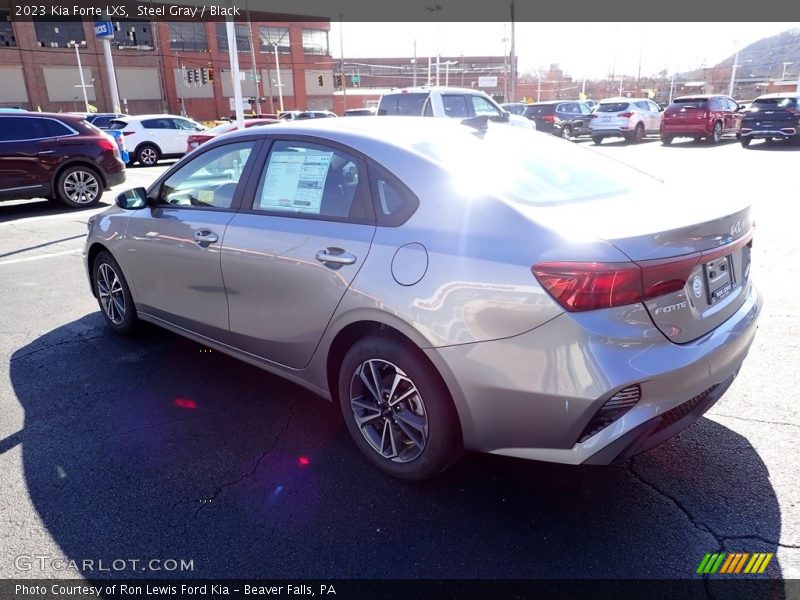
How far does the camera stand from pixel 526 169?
9.74 ft

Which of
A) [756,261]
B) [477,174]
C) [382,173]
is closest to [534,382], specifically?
[477,174]

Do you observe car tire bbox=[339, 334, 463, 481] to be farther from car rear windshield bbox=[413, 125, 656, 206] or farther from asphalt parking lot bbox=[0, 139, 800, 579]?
car rear windshield bbox=[413, 125, 656, 206]

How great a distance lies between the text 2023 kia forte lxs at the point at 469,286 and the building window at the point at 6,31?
58043 mm

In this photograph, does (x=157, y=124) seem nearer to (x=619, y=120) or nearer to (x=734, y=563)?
(x=619, y=120)

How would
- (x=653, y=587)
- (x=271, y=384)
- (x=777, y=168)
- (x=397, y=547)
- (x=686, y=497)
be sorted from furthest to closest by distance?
1. (x=777, y=168)
2. (x=271, y=384)
3. (x=686, y=497)
4. (x=397, y=547)
5. (x=653, y=587)

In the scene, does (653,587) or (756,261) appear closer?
(653,587)

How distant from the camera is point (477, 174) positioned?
2723 millimetres

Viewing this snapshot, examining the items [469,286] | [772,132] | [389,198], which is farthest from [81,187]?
[772,132]

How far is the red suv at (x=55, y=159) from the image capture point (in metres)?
10.6

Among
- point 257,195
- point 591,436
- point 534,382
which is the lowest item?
point 591,436

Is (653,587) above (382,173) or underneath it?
underneath

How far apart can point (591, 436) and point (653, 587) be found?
587 mm

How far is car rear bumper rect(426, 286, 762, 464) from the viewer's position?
2209 mm

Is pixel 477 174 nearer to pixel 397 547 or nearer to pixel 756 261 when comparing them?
pixel 397 547
